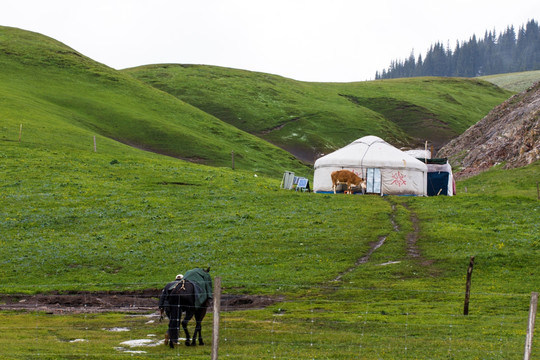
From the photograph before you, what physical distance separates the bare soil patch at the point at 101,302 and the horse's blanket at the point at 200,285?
6.27m

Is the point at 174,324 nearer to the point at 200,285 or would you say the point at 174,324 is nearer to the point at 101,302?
the point at 200,285

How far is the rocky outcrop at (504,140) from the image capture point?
230 feet

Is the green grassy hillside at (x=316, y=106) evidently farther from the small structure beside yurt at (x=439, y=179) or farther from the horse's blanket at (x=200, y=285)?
the horse's blanket at (x=200, y=285)

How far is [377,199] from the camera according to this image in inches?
1969

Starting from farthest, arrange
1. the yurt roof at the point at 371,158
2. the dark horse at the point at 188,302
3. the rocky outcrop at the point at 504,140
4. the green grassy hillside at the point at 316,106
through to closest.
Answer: the green grassy hillside at the point at 316,106 → the rocky outcrop at the point at 504,140 → the yurt roof at the point at 371,158 → the dark horse at the point at 188,302

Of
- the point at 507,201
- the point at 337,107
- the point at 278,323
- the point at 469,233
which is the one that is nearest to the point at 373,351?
the point at 278,323

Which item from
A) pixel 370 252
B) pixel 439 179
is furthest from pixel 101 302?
pixel 439 179

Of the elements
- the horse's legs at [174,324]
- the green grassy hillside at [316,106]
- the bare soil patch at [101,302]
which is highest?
the green grassy hillside at [316,106]

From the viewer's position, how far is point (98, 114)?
9412cm

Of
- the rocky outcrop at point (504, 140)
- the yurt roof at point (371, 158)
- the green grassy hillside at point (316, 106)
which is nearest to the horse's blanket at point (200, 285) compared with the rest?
the yurt roof at point (371, 158)

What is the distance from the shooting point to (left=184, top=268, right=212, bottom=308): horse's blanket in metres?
17.3

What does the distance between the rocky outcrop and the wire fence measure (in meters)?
48.8

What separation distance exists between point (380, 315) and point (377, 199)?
96.4ft

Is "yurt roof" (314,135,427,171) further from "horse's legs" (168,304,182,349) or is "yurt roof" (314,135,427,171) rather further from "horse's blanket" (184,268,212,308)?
"horse's legs" (168,304,182,349)
